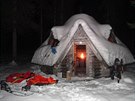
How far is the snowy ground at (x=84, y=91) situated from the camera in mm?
12680

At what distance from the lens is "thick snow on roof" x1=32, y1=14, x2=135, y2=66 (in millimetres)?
17859

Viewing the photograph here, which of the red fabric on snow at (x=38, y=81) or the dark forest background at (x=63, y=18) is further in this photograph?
the dark forest background at (x=63, y=18)

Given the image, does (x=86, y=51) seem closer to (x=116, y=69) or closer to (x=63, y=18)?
(x=116, y=69)

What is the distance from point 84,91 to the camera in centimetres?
1421

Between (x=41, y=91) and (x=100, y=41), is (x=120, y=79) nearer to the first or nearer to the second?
(x=100, y=41)

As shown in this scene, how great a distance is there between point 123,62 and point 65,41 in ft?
15.8

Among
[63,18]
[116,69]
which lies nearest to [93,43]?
[116,69]

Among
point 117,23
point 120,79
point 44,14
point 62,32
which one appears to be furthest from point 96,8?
point 120,79

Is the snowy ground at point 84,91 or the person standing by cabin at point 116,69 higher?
the person standing by cabin at point 116,69

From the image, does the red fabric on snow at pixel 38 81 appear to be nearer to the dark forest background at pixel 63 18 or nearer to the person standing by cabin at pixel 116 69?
the person standing by cabin at pixel 116 69

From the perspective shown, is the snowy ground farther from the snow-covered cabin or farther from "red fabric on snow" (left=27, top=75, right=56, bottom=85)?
the snow-covered cabin

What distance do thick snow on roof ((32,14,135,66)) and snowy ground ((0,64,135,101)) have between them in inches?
76.7

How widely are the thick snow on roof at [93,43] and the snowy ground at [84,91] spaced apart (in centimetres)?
195

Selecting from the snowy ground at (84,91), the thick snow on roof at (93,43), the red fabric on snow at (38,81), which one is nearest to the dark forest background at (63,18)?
the thick snow on roof at (93,43)
